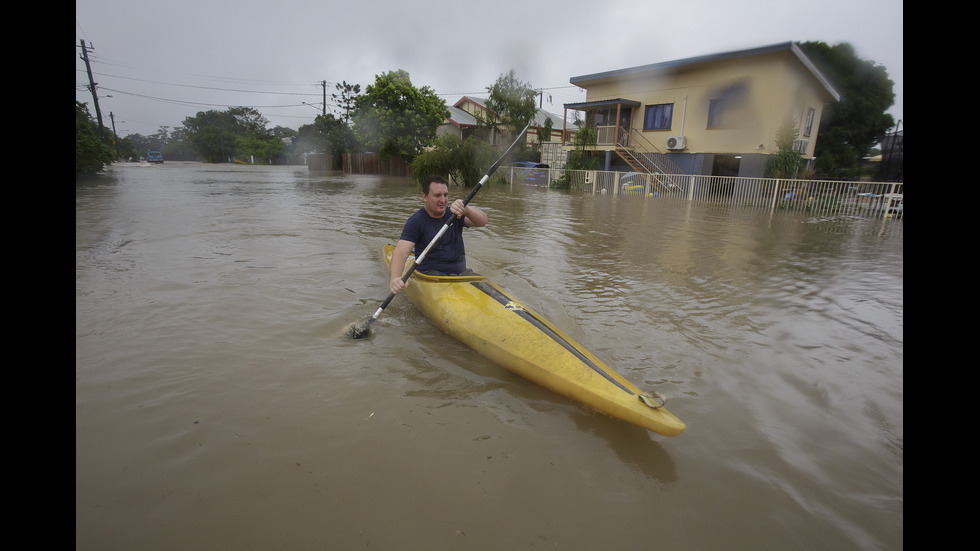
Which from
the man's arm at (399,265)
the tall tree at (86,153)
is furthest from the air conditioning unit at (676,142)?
the tall tree at (86,153)

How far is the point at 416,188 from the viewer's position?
68.2 ft

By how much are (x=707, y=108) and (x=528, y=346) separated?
1891 centimetres

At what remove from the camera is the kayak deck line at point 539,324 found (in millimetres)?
2805

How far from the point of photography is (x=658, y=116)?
65.6 ft

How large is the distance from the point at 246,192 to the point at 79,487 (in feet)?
56.1

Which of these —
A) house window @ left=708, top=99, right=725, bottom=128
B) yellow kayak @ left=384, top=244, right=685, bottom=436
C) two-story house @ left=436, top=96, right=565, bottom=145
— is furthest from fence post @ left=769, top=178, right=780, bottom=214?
two-story house @ left=436, top=96, right=565, bottom=145

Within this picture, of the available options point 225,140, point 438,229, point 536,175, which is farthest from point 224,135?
point 438,229

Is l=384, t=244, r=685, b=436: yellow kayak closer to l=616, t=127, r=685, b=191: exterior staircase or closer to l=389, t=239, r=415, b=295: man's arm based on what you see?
l=389, t=239, r=415, b=295: man's arm

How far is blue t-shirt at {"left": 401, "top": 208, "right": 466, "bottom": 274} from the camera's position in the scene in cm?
429

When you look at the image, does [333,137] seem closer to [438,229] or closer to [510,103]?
[510,103]

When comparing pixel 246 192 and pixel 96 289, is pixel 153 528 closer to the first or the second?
pixel 96 289

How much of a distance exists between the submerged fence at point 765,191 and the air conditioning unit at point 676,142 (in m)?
2.60

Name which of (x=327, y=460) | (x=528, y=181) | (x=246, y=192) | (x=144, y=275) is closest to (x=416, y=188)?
(x=528, y=181)
